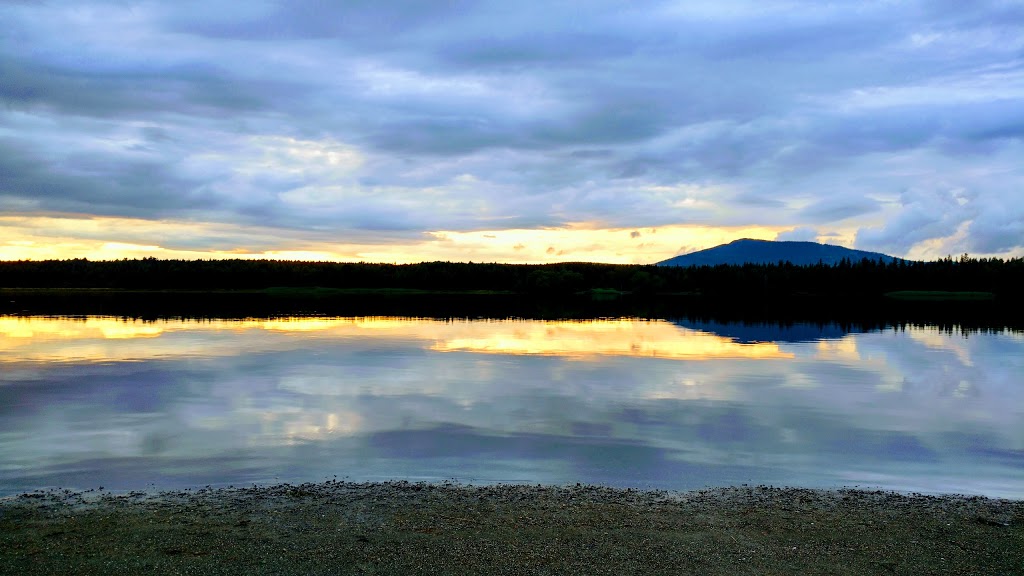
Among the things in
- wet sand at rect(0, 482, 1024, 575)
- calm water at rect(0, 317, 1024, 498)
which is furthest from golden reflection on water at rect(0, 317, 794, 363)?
wet sand at rect(0, 482, 1024, 575)

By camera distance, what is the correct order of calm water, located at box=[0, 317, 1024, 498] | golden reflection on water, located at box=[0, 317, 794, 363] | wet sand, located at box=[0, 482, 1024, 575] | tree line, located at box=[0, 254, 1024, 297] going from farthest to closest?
tree line, located at box=[0, 254, 1024, 297] → golden reflection on water, located at box=[0, 317, 794, 363] → calm water, located at box=[0, 317, 1024, 498] → wet sand, located at box=[0, 482, 1024, 575]

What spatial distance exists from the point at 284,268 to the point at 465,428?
187386 millimetres

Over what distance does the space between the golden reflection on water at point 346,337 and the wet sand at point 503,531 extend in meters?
22.8

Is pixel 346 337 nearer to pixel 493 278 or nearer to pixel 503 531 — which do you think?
pixel 503 531

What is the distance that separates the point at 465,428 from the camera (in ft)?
56.9

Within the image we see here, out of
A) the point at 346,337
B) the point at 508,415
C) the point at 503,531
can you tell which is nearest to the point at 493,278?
the point at 346,337

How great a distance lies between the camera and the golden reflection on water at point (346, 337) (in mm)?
34906

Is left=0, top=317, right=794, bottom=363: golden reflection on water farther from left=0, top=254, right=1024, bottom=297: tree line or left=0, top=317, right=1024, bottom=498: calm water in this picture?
left=0, top=254, right=1024, bottom=297: tree line

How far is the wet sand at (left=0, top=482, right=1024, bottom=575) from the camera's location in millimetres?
8531

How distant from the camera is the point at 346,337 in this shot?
4447cm

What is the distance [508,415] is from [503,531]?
9.38 metres

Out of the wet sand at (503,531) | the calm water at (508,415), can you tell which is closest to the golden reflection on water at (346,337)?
the calm water at (508,415)

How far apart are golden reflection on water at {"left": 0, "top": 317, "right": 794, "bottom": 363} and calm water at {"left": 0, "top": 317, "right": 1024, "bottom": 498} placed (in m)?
0.53

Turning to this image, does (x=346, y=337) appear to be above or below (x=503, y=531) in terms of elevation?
above
